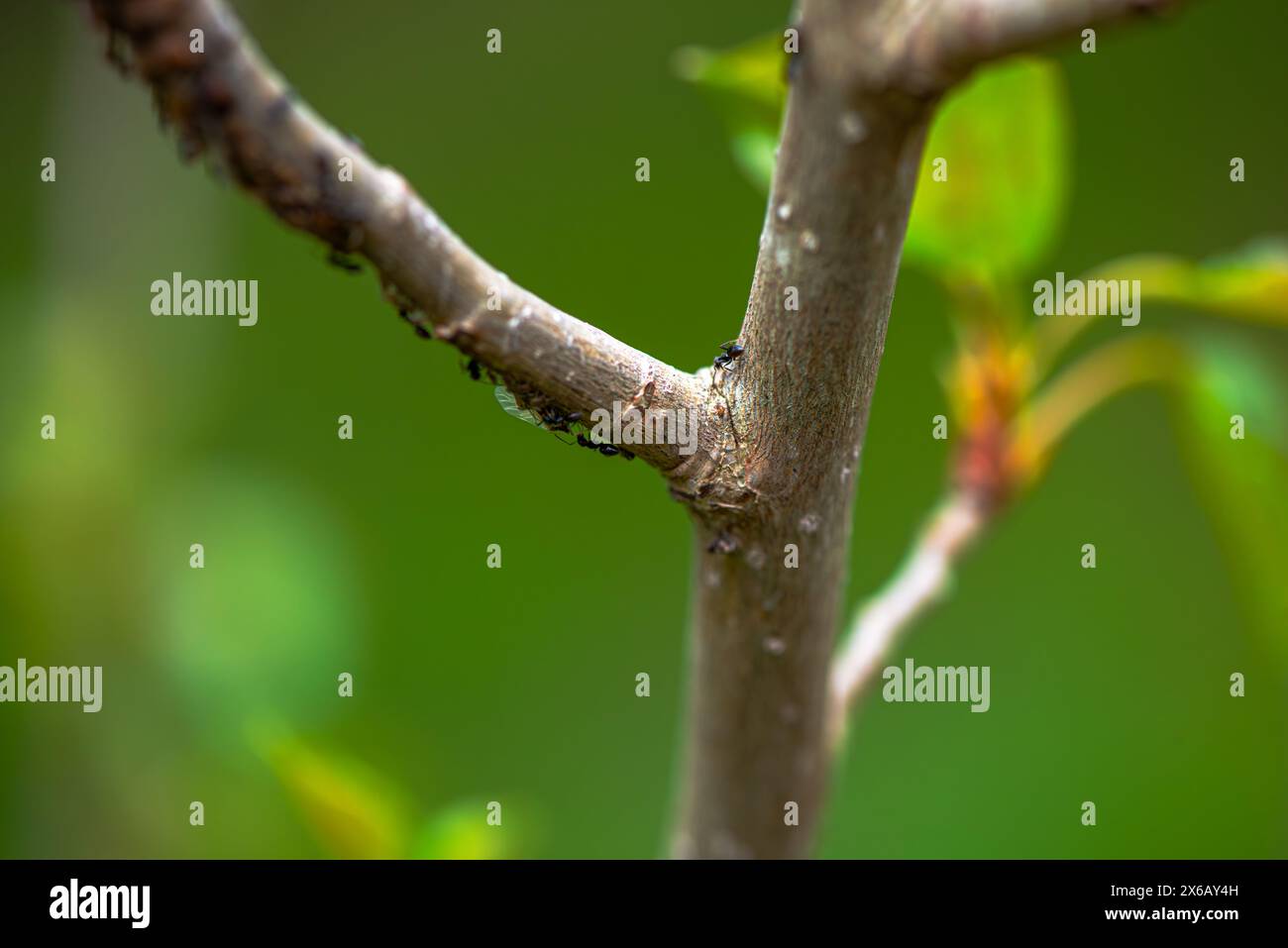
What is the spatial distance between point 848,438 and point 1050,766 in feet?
5.21

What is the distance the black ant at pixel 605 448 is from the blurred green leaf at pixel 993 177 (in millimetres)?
372

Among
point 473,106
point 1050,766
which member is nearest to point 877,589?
point 1050,766

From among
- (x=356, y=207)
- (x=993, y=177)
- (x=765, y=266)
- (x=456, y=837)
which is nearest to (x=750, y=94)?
(x=993, y=177)

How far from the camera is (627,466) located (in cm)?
196

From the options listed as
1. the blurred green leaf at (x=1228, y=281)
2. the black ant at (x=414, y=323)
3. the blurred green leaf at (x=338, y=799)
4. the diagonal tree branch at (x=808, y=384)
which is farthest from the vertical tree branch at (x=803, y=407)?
the blurred green leaf at (x=1228, y=281)

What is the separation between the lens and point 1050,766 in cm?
183

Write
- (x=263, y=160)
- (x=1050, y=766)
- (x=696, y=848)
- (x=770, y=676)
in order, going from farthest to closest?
(x=1050, y=766) < (x=696, y=848) < (x=770, y=676) < (x=263, y=160)

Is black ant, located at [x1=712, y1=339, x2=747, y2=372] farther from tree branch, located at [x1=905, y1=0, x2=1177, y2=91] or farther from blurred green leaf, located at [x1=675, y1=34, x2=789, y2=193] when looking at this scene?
blurred green leaf, located at [x1=675, y1=34, x2=789, y2=193]

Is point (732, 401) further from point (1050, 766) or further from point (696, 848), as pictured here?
point (1050, 766)

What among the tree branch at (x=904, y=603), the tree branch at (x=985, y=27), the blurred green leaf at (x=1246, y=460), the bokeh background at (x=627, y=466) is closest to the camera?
the tree branch at (x=985, y=27)

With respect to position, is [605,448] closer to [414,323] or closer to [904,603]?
[414,323]

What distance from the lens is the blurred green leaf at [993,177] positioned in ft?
2.39

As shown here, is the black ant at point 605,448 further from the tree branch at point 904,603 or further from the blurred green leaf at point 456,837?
the blurred green leaf at point 456,837

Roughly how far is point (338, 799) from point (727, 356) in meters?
0.52
